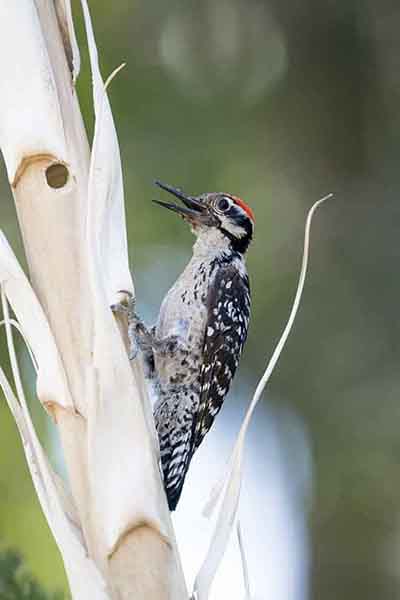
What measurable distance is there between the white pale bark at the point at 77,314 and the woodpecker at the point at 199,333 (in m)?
1.37

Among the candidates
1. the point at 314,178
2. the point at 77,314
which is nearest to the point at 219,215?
the point at 314,178

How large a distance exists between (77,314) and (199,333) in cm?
181

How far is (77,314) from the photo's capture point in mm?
1452

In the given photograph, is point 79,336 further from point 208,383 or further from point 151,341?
point 208,383

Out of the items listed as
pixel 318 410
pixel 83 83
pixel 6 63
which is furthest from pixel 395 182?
pixel 6 63

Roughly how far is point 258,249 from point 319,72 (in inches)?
33.1

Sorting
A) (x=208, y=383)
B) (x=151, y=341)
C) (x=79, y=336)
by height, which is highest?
(x=151, y=341)

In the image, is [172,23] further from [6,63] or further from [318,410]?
[6,63]

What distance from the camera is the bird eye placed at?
11.4 ft

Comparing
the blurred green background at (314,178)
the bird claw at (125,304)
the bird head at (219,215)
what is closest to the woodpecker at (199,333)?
the bird head at (219,215)

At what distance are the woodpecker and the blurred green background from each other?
105 cm

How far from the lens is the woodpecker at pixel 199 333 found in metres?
3.10

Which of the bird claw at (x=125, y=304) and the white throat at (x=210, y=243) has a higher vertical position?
the white throat at (x=210, y=243)

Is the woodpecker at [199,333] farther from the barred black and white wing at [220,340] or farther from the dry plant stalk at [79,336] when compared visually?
the dry plant stalk at [79,336]
